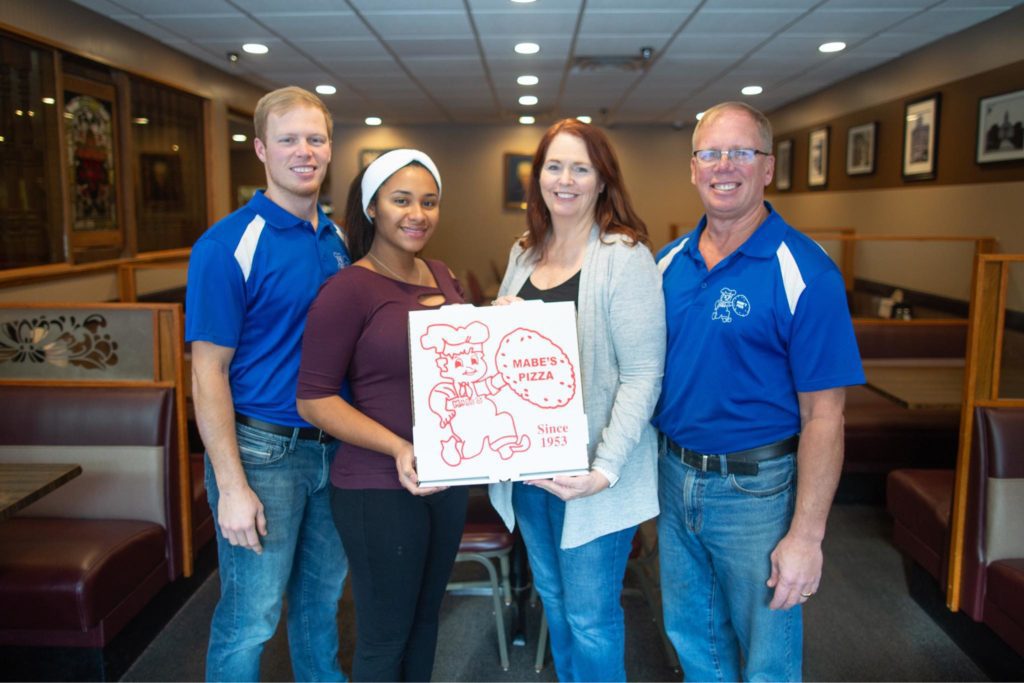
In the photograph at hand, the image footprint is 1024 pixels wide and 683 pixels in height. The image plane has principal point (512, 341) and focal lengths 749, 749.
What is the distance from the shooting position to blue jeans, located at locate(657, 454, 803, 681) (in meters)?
1.59

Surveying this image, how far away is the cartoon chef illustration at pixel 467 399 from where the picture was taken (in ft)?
4.84

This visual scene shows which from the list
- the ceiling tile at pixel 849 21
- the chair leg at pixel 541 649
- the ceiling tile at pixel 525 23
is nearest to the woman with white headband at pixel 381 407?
the chair leg at pixel 541 649

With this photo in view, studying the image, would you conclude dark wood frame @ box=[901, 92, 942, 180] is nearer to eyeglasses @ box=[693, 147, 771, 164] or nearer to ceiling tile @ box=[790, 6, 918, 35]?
ceiling tile @ box=[790, 6, 918, 35]

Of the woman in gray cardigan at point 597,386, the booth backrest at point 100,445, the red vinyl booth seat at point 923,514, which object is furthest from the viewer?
the red vinyl booth seat at point 923,514

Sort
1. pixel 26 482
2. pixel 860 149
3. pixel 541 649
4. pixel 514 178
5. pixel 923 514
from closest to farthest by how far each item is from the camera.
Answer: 1. pixel 26 482
2. pixel 541 649
3. pixel 923 514
4. pixel 860 149
5. pixel 514 178

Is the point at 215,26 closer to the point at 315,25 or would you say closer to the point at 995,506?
the point at 315,25

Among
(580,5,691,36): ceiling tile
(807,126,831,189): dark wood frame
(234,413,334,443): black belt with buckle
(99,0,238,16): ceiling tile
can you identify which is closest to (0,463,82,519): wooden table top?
(234,413,334,443): black belt with buckle

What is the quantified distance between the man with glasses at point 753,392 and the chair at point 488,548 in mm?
875

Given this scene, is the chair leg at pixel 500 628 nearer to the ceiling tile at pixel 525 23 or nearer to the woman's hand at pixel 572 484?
the woman's hand at pixel 572 484

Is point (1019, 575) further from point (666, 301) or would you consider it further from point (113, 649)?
point (113, 649)

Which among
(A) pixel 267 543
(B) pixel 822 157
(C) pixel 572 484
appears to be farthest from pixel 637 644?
(B) pixel 822 157

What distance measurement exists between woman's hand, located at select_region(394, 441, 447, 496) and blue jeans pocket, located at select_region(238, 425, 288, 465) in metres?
0.35

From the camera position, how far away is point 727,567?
164cm

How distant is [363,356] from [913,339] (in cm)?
388
